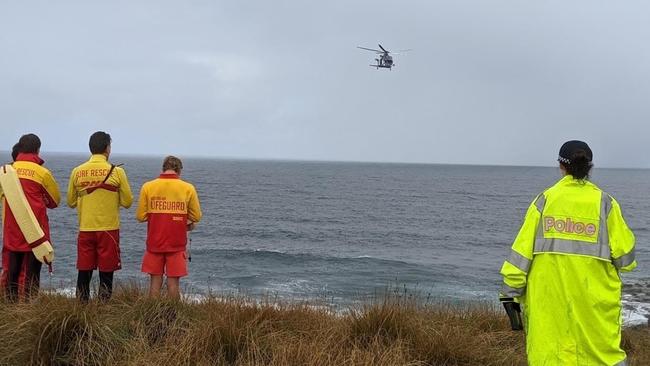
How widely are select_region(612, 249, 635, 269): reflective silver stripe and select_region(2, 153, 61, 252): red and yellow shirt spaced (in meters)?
5.68

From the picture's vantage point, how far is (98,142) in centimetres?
609

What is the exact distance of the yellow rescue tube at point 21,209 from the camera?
5.74 m

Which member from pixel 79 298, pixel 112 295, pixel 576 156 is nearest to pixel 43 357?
pixel 79 298

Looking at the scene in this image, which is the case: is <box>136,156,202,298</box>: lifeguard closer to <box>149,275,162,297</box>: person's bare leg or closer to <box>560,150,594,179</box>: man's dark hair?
<box>149,275,162,297</box>: person's bare leg

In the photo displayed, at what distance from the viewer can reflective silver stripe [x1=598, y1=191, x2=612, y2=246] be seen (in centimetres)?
344

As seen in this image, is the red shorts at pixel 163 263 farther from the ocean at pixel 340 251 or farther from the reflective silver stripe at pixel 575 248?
the reflective silver stripe at pixel 575 248

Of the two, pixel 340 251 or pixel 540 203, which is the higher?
pixel 540 203

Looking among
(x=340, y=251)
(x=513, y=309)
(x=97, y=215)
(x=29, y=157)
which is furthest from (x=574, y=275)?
(x=340, y=251)

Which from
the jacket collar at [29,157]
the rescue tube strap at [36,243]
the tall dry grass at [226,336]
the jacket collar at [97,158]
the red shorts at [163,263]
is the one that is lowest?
the tall dry grass at [226,336]

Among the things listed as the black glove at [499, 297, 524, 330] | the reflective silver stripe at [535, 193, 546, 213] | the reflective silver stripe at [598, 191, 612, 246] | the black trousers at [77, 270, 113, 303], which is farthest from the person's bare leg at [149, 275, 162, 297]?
the reflective silver stripe at [598, 191, 612, 246]

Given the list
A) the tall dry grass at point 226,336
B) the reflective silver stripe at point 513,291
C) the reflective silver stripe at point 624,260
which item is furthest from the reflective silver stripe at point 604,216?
the tall dry grass at point 226,336

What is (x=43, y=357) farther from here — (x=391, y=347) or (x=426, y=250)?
(x=426, y=250)

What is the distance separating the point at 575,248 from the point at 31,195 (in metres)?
5.63

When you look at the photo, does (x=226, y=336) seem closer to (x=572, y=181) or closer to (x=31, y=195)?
(x=31, y=195)
